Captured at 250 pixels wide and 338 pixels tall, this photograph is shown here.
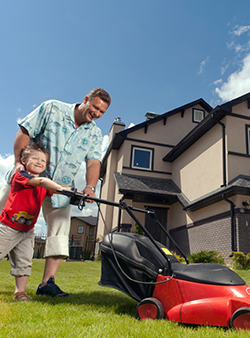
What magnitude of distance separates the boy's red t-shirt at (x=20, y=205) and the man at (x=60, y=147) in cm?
27

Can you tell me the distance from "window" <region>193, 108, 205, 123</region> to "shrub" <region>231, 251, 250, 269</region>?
34.1 feet

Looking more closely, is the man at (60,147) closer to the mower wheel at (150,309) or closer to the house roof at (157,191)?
the mower wheel at (150,309)

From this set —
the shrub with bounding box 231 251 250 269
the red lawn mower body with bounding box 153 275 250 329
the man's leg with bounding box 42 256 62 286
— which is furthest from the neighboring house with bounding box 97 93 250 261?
the red lawn mower body with bounding box 153 275 250 329

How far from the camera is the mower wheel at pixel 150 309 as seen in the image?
2305 millimetres

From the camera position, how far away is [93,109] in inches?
133

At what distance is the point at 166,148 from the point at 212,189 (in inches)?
217

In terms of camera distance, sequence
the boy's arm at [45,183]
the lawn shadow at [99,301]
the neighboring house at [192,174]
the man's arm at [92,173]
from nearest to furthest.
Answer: the boy's arm at [45,183], the lawn shadow at [99,301], the man's arm at [92,173], the neighboring house at [192,174]

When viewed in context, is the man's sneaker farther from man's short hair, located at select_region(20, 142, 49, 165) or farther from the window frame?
the window frame

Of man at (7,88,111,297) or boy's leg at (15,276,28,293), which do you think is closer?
boy's leg at (15,276,28,293)

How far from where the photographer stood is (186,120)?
17.0 metres

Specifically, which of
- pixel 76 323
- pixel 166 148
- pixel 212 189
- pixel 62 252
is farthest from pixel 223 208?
pixel 76 323

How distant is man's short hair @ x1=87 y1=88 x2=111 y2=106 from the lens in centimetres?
332

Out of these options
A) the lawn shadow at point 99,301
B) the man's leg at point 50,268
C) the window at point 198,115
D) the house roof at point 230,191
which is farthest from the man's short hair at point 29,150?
the window at point 198,115

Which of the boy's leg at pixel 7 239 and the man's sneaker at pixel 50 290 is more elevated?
the boy's leg at pixel 7 239
